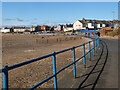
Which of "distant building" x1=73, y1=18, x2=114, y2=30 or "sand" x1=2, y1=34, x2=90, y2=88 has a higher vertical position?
"distant building" x1=73, y1=18, x2=114, y2=30

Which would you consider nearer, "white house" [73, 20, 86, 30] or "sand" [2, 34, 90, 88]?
"sand" [2, 34, 90, 88]

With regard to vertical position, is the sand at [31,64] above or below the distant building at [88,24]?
below

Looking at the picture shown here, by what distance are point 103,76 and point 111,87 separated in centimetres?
116

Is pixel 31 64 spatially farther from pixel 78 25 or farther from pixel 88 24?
pixel 88 24

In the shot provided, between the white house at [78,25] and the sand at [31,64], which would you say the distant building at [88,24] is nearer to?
the white house at [78,25]

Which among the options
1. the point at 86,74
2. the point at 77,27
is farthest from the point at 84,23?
the point at 86,74

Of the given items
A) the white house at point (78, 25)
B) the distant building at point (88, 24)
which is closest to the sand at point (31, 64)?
the white house at point (78, 25)

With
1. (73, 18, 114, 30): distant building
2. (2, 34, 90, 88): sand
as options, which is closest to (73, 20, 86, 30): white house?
(73, 18, 114, 30): distant building

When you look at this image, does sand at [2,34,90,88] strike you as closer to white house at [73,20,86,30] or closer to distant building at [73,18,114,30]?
white house at [73,20,86,30]

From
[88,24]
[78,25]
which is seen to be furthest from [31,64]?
[88,24]

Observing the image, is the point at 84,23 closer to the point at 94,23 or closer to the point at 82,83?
the point at 94,23

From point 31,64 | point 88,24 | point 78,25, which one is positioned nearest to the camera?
point 31,64

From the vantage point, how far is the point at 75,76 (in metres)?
5.77

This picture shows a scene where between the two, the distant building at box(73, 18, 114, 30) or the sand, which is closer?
the sand
